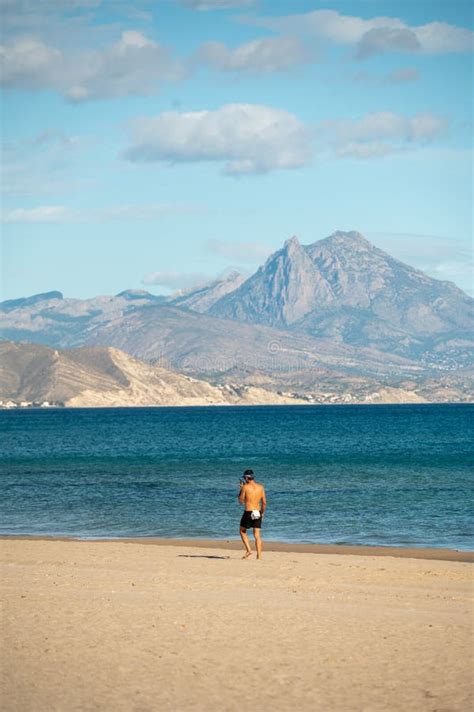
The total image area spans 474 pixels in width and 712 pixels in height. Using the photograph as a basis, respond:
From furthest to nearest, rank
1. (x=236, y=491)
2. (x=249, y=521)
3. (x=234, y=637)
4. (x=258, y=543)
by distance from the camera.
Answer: (x=236, y=491)
(x=258, y=543)
(x=249, y=521)
(x=234, y=637)

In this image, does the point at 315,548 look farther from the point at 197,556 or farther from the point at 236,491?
the point at 236,491

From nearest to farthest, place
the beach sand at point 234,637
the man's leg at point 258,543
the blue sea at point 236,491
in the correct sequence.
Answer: the beach sand at point 234,637 → the man's leg at point 258,543 → the blue sea at point 236,491

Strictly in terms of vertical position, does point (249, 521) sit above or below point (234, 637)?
above

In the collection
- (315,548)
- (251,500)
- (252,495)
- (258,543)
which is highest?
(252,495)

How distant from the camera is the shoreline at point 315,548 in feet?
119

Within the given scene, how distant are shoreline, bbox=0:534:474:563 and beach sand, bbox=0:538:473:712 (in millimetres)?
5836

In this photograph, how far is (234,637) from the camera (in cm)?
1903

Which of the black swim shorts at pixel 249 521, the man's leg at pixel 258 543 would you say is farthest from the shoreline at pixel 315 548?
the black swim shorts at pixel 249 521

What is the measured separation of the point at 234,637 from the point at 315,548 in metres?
20.0

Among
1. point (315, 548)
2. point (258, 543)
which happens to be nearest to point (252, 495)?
point (258, 543)

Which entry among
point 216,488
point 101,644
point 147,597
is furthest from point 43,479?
point 101,644

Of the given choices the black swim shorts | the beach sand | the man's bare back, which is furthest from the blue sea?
the beach sand

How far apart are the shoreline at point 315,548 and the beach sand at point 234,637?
584cm

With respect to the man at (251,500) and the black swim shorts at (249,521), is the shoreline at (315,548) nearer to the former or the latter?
the black swim shorts at (249,521)
